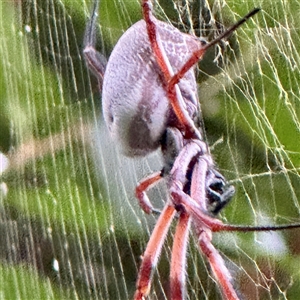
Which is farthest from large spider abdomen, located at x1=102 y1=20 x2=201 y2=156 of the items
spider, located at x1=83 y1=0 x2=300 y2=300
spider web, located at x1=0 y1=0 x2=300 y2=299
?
spider web, located at x1=0 y1=0 x2=300 y2=299

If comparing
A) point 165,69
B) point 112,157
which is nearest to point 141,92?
point 165,69

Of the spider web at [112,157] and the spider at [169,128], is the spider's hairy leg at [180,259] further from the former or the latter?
the spider web at [112,157]

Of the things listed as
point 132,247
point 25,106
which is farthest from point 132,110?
point 25,106

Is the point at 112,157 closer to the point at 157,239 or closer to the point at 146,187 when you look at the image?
the point at 146,187

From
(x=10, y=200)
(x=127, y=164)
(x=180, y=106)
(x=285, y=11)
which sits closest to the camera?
(x=180, y=106)

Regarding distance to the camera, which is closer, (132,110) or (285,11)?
(132,110)

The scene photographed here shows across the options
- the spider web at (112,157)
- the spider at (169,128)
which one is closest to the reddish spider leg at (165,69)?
the spider at (169,128)

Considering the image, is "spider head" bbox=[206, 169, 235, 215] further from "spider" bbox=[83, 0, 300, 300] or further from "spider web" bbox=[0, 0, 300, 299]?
"spider web" bbox=[0, 0, 300, 299]

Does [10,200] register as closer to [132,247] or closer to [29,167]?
[29,167]
